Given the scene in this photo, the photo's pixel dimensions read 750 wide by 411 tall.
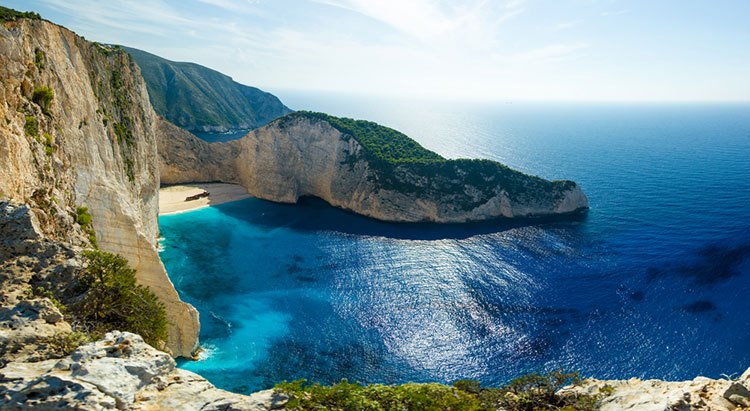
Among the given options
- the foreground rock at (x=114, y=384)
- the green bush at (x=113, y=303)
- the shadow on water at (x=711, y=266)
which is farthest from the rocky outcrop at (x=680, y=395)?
the shadow on water at (x=711, y=266)

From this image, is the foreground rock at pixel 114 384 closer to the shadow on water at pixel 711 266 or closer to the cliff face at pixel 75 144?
the cliff face at pixel 75 144

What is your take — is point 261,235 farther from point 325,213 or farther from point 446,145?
point 446,145

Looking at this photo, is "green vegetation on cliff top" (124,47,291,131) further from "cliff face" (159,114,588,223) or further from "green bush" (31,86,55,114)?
"green bush" (31,86,55,114)

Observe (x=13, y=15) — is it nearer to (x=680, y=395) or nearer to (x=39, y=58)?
(x=39, y=58)

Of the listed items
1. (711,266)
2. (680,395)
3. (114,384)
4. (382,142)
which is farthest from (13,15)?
→ (711,266)

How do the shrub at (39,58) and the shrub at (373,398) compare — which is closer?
the shrub at (373,398)

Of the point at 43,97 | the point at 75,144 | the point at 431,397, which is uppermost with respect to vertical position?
the point at 43,97
